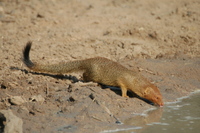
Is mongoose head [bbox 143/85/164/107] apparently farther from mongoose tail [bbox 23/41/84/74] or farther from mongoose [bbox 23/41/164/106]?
mongoose tail [bbox 23/41/84/74]

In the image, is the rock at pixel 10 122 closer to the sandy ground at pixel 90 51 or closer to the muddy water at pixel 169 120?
the sandy ground at pixel 90 51

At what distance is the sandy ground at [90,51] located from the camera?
4836 millimetres

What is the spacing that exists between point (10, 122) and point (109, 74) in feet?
7.12

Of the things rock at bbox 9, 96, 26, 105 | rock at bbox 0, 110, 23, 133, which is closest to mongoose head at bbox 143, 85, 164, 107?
rock at bbox 9, 96, 26, 105

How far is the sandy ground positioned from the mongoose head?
165 mm

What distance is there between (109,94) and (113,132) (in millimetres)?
1163

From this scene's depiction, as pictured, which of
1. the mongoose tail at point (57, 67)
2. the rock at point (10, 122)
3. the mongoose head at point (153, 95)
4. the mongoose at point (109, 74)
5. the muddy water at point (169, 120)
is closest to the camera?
the rock at point (10, 122)

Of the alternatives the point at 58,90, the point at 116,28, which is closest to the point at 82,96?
the point at 58,90

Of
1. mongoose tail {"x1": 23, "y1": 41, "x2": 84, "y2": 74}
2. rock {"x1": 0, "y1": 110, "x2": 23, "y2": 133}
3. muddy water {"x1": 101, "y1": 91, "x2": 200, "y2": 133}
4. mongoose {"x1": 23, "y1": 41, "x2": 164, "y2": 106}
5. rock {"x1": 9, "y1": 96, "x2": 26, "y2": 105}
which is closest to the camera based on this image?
rock {"x1": 0, "y1": 110, "x2": 23, "y2": 133}

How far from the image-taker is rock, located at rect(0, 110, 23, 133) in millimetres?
4027

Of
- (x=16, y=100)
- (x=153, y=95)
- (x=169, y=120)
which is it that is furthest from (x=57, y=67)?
(x=169, y=120)

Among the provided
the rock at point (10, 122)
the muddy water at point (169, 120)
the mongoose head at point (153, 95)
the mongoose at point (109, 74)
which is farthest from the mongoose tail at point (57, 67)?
the rock at point (10, 122)

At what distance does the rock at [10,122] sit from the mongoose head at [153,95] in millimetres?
2258

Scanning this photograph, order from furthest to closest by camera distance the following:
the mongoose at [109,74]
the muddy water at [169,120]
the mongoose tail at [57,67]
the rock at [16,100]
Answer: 1. the mongoose tail at [57,67]
2. the mongoose at [109,74]
3. the rock at [16,100]
4. the muddy water at [169,120]
